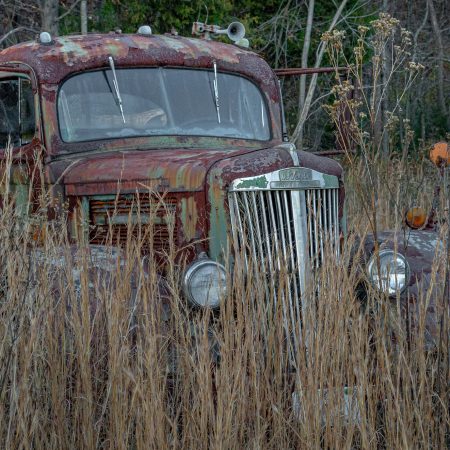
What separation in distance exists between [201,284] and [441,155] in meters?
1.10

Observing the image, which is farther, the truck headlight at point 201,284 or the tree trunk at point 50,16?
the tree trunk at point 50,16

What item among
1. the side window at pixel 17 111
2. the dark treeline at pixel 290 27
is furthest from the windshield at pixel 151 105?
the dark treeline at pixel 290 27

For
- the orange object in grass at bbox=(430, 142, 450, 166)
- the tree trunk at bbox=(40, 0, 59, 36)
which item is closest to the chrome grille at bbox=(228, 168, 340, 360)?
the orange object in grass at bbox=(430, 142, 450, 166)

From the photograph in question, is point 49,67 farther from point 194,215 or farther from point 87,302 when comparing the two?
point 87,302

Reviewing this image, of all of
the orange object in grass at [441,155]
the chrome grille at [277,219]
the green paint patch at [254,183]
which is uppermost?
the orange object in grass at [441,155]

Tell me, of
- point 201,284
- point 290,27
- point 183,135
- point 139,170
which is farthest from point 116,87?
point 290,27

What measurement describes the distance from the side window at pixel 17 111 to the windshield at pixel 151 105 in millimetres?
194

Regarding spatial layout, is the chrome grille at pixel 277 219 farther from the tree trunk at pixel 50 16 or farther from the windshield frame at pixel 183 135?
the tree trunk at pixel 50 16

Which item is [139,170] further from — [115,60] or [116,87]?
[115,60]

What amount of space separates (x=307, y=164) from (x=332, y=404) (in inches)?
56.0

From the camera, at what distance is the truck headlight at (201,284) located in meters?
4.02

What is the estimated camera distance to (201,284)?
4047mm

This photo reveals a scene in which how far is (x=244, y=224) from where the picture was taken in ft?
13.8

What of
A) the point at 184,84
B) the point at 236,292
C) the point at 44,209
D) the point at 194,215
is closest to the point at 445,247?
the point at 236,292
